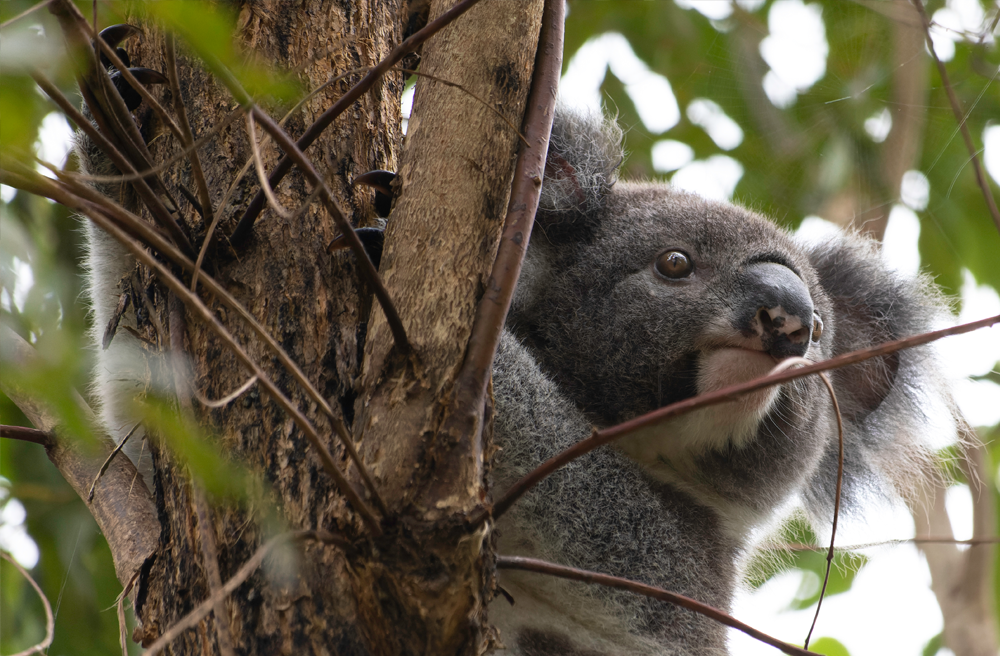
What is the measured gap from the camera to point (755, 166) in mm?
3752

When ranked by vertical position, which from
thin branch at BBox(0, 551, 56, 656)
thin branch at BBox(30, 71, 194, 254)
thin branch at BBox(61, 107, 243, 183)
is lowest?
thin branch at BBox(0, 551, 56, 656)

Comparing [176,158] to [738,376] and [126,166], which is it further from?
[738,376]

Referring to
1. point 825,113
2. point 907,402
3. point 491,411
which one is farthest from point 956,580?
point 491,411

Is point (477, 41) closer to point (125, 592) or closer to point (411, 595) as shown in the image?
point (411, 595)

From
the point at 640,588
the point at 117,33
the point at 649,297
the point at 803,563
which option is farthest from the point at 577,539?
the point at 803,563

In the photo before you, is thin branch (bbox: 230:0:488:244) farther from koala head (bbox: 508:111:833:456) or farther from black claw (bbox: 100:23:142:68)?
koala head (bbox: 508:111:833:456)

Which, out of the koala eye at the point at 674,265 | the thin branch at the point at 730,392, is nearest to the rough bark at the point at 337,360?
the thin branch at the point at 730,392

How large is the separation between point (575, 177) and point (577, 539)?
1024 mm

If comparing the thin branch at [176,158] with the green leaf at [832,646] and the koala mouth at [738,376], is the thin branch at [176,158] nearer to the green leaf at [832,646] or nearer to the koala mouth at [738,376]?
the koala mouth at [738,376]

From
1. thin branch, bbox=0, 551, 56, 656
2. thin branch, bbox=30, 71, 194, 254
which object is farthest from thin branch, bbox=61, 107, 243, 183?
thin branch, bbox=0, 551, 56, 656

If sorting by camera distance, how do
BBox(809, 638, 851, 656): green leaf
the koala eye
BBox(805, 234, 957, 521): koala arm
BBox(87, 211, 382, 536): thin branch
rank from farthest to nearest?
BBox(809, 638, 851, 656): green leaf < BBox(805, 234, 957, 521): koala arm < the koala eye < BBox(87, 211, 382, 536): thin branch

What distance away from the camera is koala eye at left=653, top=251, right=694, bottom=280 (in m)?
2.21

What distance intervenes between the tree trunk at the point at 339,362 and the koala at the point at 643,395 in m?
0.63

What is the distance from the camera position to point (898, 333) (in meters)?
2.78
